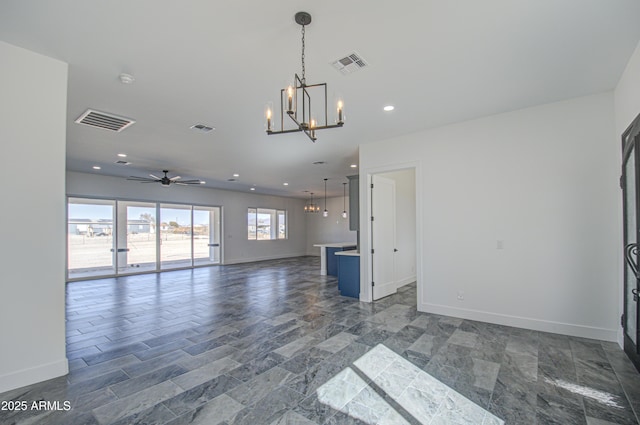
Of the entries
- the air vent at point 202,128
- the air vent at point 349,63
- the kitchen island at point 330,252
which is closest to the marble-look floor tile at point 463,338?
the air vent at point 349,63

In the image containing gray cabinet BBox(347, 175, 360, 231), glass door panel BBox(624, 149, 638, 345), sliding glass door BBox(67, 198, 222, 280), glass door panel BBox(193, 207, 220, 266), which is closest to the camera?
glass door panel BBox(624, 149, 638, 345)

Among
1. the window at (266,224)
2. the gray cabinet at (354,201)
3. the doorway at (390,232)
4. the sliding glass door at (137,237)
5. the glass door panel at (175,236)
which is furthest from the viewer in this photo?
the window at (266,224)

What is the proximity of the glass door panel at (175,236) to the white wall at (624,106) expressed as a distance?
11.0 m

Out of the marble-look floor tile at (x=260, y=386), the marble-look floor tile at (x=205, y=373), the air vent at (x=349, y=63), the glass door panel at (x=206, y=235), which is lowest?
the marble-look floor tile at (x=205, y=373)

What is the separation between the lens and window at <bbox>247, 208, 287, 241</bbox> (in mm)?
12867

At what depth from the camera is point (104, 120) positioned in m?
4.21

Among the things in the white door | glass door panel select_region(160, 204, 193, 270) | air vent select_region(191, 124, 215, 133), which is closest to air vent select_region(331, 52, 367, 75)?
air vent select_region(191, 124, 215, 133)

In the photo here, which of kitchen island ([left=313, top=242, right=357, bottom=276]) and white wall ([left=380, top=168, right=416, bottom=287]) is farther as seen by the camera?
kitchen island ([left=313, top=242, right=357, bottom=276])

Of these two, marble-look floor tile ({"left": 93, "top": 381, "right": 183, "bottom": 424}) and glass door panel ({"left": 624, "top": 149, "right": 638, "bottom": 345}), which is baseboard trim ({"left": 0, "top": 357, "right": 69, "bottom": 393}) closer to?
marble-look floor tile ({"left": 93, "top": 381, "right": 183, "bottom": 424})

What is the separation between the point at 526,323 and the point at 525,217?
1441 mm

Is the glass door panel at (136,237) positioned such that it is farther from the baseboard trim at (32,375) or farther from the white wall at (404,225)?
the white wall at (404,225)

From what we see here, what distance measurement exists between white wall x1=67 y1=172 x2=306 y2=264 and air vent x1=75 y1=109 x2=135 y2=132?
5.01m

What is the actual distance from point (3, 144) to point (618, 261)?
21.3 ft

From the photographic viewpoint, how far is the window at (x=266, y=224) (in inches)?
507
